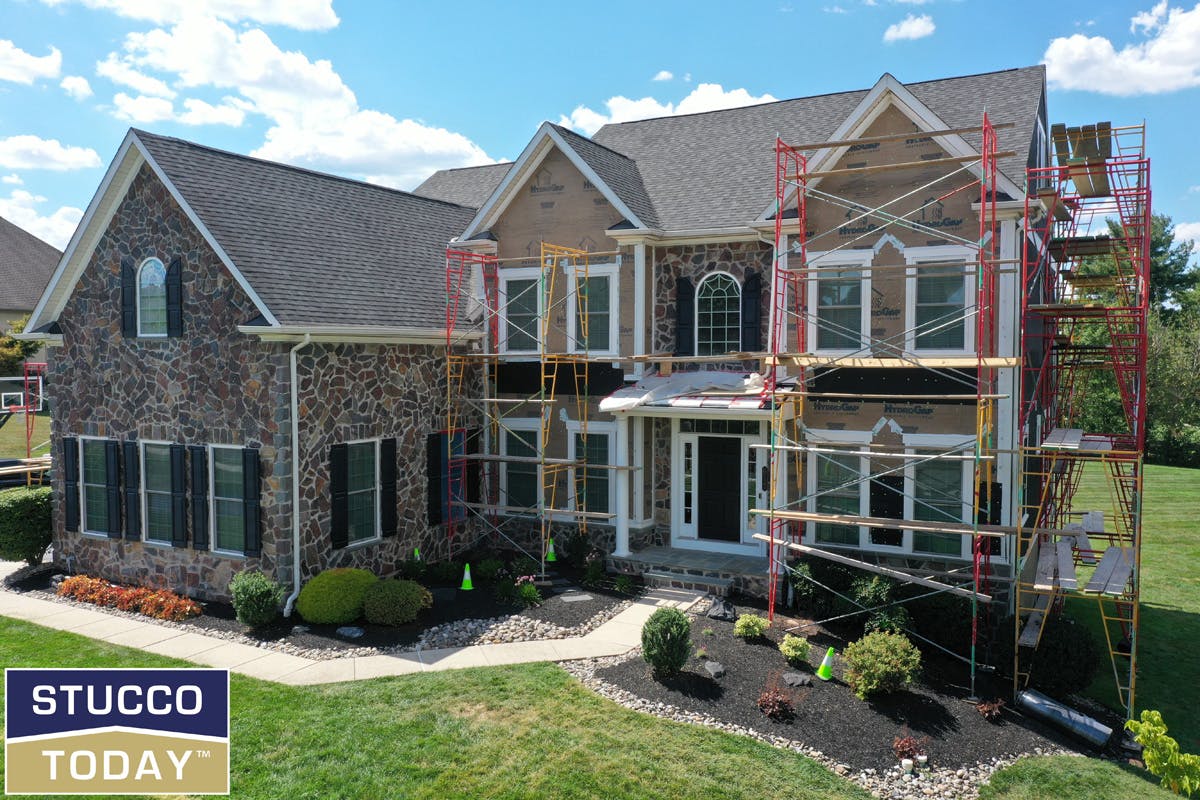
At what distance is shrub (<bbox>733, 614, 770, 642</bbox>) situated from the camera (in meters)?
13.3

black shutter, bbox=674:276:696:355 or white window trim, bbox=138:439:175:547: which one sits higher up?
black shutter, bbox=674:276:696:355

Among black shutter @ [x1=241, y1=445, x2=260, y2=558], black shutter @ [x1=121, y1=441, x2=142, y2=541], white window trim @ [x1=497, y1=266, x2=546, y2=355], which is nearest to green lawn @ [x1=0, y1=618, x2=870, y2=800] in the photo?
black shutter @ [x1=241, y1=445, x2=260, y2=558]

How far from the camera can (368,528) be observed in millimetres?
16219

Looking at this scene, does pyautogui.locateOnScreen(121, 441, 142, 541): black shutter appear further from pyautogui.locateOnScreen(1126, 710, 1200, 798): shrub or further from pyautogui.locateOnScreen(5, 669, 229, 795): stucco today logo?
pyautogui.locateOnScreen(1126, 710, 1200, 798): shrub

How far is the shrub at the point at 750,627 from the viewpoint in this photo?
13258 mm

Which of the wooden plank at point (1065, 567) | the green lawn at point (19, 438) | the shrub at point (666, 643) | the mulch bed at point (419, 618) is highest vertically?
the green lawn at point (19, 438)

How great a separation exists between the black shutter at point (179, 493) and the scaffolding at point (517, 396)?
501 centimetres

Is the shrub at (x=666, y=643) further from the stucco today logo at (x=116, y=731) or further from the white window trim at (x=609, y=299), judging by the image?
the white window trim at (x=609, y=299)

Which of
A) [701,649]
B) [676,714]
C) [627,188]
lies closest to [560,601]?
[701,649]

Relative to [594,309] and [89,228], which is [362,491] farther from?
[89,228]

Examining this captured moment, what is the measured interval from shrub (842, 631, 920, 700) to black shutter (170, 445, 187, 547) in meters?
11.8

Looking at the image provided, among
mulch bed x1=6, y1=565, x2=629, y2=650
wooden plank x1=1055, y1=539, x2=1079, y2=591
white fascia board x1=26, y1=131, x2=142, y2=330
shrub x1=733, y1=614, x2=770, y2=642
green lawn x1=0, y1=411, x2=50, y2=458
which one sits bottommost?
mulch bed x1=6, y1=565, x2=629, y2=650

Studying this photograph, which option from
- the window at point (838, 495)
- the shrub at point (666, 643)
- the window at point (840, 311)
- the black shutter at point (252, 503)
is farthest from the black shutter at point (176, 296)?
the window at point (838, 495)

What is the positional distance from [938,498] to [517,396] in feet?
29.3
